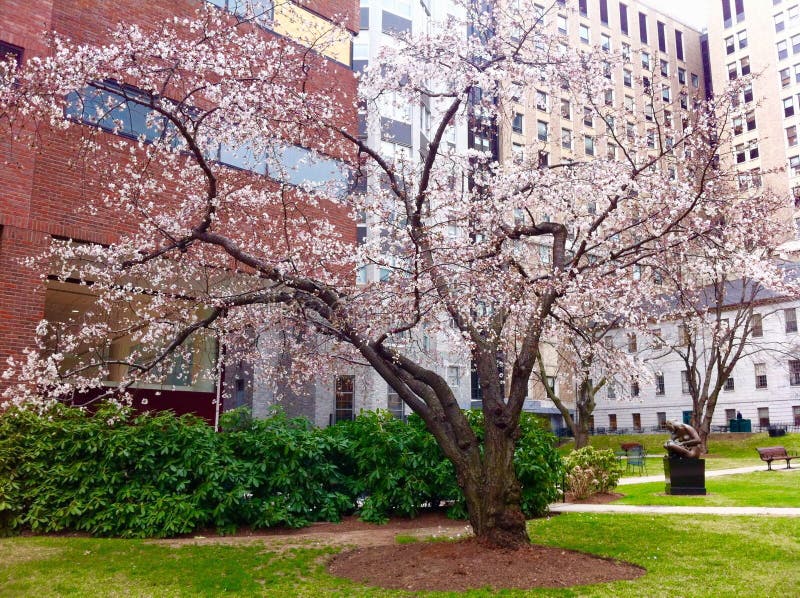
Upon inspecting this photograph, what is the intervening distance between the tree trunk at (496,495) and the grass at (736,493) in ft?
23.9

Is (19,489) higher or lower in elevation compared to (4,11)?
lower

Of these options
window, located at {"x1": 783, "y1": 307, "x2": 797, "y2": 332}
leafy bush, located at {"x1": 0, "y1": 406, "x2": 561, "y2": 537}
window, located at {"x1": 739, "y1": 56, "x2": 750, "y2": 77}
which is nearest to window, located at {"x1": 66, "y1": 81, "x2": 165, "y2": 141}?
leafy bush, located at {"x1": 0, "y1": 406, "x2": 561, "y2": 537}

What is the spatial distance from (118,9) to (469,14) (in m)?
9.62

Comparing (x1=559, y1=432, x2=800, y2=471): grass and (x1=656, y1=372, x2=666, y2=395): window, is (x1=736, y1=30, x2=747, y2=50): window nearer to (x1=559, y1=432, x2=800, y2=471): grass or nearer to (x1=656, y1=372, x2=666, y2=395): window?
(x1=656, y1=372, x2=666, y2=395): window

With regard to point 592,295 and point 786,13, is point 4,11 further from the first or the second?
point 786,13

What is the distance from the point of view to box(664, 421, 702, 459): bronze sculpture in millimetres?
16172

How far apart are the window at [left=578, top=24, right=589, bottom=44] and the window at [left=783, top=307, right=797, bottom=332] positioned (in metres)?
33.7

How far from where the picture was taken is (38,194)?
14.1 m

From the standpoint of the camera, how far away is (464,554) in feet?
27.9

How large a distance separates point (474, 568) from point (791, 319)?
48.4 metres

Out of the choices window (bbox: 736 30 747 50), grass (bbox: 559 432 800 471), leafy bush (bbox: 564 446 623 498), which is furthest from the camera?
window (bbox: 736 30 747 50)

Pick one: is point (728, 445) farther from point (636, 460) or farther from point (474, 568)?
point (474, 568)

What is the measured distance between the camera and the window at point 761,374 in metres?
51.3

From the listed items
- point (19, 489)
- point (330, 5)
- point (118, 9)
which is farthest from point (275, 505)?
point (330, 5)
